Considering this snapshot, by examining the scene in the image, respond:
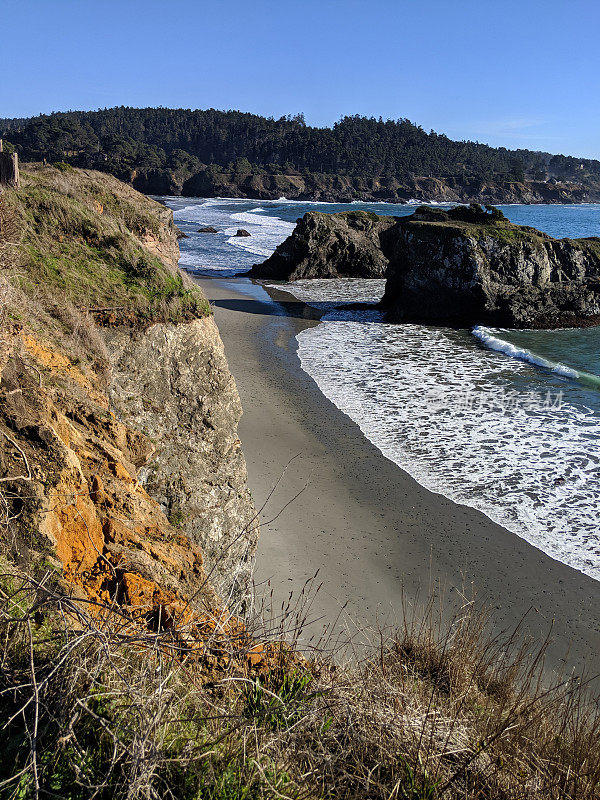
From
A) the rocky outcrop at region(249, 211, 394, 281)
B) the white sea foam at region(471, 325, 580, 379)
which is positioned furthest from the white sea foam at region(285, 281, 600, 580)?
the rocky outcrop at region(249, 211, 394, 281)

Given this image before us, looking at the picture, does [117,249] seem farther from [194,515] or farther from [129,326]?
[194,515]

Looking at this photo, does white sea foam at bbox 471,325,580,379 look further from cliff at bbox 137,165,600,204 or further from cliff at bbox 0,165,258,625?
cliff at bbox 137,165,600,204

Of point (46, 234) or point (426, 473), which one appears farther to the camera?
point (426, 473)

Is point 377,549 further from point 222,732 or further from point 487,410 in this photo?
point 487,410

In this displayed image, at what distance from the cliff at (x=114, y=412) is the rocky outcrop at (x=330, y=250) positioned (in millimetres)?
24646

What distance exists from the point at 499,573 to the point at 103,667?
239 inches

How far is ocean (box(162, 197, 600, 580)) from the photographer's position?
8.83 m

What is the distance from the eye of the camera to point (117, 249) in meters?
6.89

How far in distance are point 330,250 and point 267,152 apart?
143 meters

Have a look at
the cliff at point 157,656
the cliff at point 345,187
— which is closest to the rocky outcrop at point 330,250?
the cliff at point 157,656

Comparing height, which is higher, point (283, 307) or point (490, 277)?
point (490, 277)

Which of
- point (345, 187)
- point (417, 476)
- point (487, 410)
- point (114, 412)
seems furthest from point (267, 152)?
point (114, 412)

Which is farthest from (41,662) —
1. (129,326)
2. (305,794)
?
(129,326)

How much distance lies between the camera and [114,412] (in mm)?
5445
